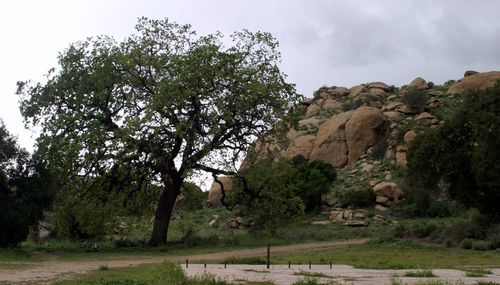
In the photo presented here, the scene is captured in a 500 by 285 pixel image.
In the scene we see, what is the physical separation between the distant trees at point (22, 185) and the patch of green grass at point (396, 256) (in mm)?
12172

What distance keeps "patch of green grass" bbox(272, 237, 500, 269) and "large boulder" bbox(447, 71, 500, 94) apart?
3335 cm

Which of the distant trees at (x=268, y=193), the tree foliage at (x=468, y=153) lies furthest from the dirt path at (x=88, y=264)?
the tree foliage at (x=468, y=153)

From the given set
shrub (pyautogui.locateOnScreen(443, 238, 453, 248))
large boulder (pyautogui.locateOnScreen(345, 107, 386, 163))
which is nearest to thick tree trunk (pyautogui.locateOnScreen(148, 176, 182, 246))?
shrub (pyautogui.locateOnScreen(443, 238, 453, 248))

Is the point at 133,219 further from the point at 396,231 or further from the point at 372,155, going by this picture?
the point at 372,155

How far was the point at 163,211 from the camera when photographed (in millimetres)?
29828

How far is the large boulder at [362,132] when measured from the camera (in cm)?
5538

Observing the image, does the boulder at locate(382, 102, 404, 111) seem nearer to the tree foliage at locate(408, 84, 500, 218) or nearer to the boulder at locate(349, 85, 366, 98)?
the boulder at locate(349, 85, 366, 98)

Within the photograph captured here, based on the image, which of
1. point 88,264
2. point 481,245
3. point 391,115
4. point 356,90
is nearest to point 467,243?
point 481,245

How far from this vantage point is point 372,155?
180 feet

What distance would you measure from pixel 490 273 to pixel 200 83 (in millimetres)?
15823

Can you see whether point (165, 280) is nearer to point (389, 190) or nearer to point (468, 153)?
point (468, 153)

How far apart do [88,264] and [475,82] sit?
167 ft

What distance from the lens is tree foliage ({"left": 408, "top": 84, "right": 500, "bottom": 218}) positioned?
2756cm

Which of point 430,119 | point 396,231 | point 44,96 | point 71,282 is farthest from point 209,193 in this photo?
point 71,282
